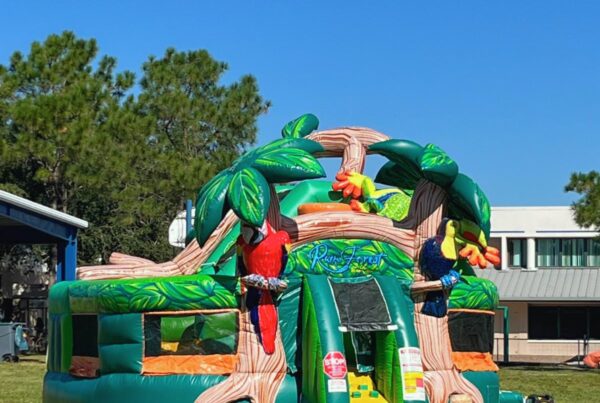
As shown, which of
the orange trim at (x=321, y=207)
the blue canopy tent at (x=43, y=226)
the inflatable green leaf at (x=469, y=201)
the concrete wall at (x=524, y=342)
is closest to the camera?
the inflatable green leaf at (x=469, y=201)

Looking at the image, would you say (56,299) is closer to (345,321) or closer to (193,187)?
(345,321)

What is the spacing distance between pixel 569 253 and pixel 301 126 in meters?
29.9

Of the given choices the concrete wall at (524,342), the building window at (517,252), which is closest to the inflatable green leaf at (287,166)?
the concrete wall at (524,342)

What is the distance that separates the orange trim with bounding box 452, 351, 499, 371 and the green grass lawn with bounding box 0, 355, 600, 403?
670 centimetres

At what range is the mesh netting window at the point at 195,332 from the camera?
39.1 feet

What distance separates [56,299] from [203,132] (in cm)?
2985

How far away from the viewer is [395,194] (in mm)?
14633

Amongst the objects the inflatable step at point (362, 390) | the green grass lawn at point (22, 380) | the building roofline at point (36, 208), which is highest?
the building roofline at point (36, 208)

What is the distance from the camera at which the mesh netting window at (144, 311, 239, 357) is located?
1191cm

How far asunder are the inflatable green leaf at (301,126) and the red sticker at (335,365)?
3.96 m

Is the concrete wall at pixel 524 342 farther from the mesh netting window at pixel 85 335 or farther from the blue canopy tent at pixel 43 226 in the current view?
the mesh netting window at pixel 85 335

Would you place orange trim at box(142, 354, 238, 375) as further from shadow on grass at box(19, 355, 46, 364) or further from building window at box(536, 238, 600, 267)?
building window at box(536, 238, 600, 267)

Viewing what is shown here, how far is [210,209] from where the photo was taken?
11625 millimetres

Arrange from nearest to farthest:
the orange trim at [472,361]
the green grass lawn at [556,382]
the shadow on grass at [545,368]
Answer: the orange trim at [472,361] → the green grass lawn at [556,382] → the shadow on grass at [545,368]
